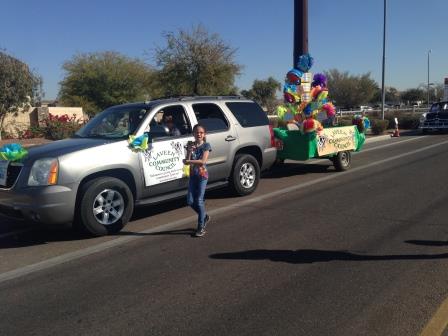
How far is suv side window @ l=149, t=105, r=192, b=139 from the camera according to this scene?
24.0 ft

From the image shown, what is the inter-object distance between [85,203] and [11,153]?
1.15 metres

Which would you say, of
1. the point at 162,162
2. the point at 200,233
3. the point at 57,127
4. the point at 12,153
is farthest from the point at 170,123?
the point at 57,127

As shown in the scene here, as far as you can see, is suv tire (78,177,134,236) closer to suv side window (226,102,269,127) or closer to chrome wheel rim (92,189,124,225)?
chrome wheel rim (92,189,124,225)

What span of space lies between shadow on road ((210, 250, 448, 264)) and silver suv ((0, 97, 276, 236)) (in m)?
1.84

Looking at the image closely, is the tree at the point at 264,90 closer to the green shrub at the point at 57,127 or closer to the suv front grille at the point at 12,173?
the green shrub at the point at 57,127

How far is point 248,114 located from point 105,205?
3628 mm

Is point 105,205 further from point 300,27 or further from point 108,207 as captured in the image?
point 300,27

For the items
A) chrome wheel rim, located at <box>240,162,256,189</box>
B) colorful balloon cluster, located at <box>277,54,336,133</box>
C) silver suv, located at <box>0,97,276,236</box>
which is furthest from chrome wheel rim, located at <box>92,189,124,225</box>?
colorful balloon cluster, located at <box>277,54,336,133</box>

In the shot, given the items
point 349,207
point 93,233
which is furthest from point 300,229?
point 93,233

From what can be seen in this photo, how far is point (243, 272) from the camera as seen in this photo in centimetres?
495

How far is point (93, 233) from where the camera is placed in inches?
251

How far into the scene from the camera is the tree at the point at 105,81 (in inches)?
1950

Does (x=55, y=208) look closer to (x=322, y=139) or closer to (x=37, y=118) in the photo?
(x=322, y=139)

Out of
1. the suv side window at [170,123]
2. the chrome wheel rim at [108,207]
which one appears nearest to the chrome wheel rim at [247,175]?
the suv side window at [170,123]
